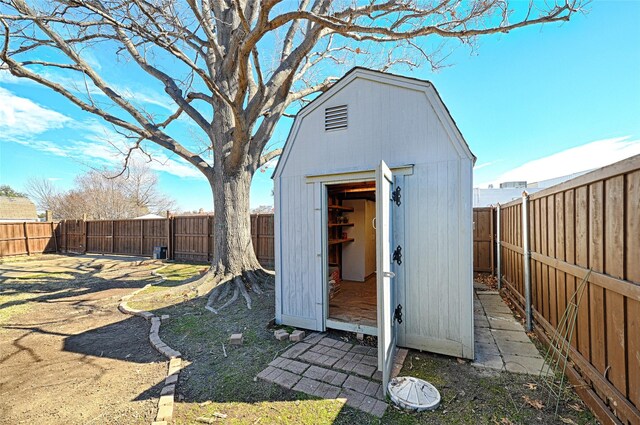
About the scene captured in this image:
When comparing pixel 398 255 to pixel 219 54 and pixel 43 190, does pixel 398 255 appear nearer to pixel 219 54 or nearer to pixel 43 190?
pixel 219 54

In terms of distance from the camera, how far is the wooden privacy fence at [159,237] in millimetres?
10203

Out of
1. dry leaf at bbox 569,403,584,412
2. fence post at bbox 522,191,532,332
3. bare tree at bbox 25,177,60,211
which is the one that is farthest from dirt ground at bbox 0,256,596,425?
bare tree at bbox 25,177,60,211

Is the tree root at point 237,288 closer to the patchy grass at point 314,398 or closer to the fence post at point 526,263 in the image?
the patchy grass at point 314,398

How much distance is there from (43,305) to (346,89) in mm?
7798

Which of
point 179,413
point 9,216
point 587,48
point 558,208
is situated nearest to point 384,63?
point 587,48

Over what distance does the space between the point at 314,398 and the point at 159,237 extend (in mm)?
12845

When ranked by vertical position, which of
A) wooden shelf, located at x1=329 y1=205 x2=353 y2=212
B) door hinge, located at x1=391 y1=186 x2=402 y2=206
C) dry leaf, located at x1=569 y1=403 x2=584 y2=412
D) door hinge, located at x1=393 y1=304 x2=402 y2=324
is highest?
door hinge, located at x1=391 y1=186 x2=402 y2=206

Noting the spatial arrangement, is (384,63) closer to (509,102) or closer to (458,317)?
(509,102)

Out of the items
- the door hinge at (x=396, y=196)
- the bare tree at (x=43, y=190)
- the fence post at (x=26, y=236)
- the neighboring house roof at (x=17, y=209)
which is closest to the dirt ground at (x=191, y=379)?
the door hinge at (x=396, y=196)

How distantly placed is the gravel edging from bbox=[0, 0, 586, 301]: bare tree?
1.53 metres

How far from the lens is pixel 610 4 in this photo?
419 centimetres

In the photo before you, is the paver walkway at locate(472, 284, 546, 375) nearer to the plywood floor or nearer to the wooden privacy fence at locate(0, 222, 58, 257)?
the plywood floor

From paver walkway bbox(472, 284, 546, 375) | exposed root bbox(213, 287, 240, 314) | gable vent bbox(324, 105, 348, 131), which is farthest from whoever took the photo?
exposed root bbox(213, 287, 240, 314)

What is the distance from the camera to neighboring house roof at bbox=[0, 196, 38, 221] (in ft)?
84.7
